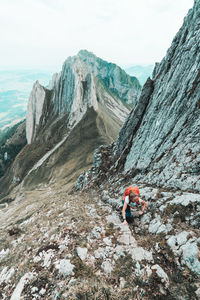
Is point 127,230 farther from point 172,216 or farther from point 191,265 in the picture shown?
point 191,265

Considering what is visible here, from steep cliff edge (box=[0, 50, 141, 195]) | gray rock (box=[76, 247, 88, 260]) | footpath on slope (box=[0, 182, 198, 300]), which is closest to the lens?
footpath on slope (box=[0, 182, 198, 300])

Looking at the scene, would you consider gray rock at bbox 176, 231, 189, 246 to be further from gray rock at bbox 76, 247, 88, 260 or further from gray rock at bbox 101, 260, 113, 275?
gray rock at bbox 76, 247, 88, 260

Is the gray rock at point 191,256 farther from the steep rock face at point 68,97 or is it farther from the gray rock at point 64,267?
the steep rock face at point 68,97

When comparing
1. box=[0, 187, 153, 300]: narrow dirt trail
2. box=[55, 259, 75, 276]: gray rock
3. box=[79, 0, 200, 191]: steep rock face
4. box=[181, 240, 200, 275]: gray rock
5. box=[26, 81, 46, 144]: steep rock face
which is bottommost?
box=[0, 187, 153, 300]: narrow dirt trail

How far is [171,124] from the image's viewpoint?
17609mm

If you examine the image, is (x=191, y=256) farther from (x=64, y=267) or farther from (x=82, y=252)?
(x=64, y=267)

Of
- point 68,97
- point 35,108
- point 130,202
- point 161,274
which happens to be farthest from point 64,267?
point 35,108

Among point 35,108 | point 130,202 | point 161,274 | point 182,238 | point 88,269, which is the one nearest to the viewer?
point 161,274

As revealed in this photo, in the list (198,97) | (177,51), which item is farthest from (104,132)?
(198,97)

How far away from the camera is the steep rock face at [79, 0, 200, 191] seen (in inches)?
510

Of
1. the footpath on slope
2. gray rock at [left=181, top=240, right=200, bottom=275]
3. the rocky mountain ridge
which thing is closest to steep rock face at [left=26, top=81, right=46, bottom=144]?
the rocky mountain ridge

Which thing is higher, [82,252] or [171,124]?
[171,124]

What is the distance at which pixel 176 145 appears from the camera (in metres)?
15.2

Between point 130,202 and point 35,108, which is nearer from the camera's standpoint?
point 130,202
